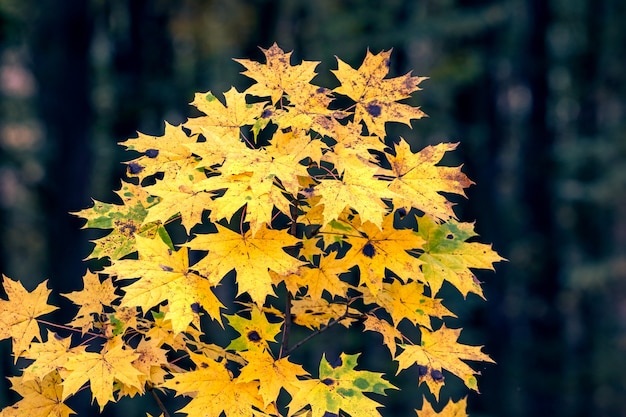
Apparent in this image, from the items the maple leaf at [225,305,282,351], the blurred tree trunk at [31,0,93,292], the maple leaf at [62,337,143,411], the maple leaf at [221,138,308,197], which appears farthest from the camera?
the blurred tree trunk at [31,0,93,292]

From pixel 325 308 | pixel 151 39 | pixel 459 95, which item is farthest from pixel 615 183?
pixel 325 308

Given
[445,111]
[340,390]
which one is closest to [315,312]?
[340,390]

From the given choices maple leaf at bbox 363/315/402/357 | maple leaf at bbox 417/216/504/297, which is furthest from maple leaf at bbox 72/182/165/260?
maple leaf at bbox 417/216/504/297

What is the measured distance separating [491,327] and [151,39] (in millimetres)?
6610

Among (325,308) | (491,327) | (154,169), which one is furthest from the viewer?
(491,327)

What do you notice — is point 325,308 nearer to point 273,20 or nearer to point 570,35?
point 273,20

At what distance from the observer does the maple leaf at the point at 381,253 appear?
6.99ft

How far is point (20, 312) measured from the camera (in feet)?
7.72

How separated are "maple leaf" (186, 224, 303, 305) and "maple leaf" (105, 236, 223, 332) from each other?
0.07 meters

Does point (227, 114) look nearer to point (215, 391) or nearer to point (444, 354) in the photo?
point (215, 391)

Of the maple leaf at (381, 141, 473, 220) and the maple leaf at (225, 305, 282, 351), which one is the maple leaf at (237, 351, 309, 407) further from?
the maple leaf at (381, 141, 473, 220)

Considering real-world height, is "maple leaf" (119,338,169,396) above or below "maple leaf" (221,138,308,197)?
below

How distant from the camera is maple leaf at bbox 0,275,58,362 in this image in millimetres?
2320

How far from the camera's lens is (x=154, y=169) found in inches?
91.1
